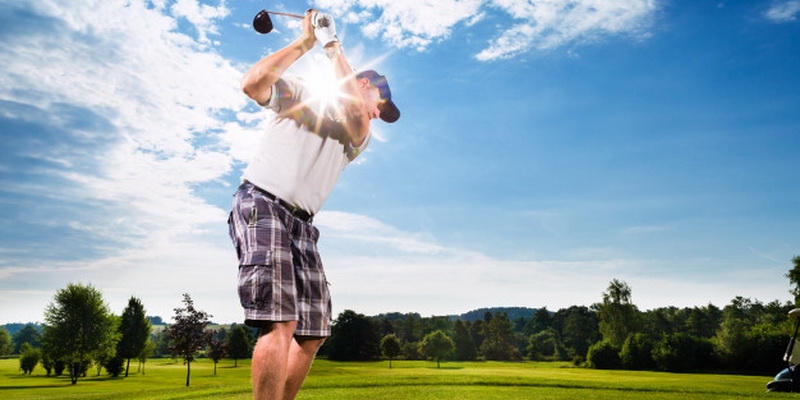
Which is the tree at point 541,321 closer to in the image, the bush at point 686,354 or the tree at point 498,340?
the tree at point 498,340

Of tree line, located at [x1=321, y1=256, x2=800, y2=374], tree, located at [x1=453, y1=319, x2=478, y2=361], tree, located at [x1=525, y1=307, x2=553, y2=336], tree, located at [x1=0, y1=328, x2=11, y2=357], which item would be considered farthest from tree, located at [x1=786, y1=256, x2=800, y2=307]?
tree, located at [x1=0, y1=328, x2=11, y2=357]

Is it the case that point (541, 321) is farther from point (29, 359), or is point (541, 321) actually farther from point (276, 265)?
point (276, 265)

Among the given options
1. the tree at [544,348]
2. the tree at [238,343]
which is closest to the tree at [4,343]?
the tree at [238,343]

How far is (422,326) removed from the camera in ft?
334

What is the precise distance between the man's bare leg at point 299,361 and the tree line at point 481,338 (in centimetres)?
994

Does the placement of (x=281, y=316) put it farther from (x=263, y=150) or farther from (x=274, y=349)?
(x=263, y=150)

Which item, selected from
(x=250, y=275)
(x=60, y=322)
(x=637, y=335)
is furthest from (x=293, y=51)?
(x=637, y=335)

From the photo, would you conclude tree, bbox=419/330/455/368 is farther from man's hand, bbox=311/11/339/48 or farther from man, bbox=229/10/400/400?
man's hand, bbox=311/11/339/48

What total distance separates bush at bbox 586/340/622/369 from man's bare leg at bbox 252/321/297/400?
71054mm

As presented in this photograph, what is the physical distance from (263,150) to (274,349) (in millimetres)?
1096

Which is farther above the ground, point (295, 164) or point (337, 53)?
point (337, 53)

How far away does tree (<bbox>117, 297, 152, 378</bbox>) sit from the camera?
188 ft

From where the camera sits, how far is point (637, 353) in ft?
203

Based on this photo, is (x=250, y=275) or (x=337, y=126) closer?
(x=250, y=275)
